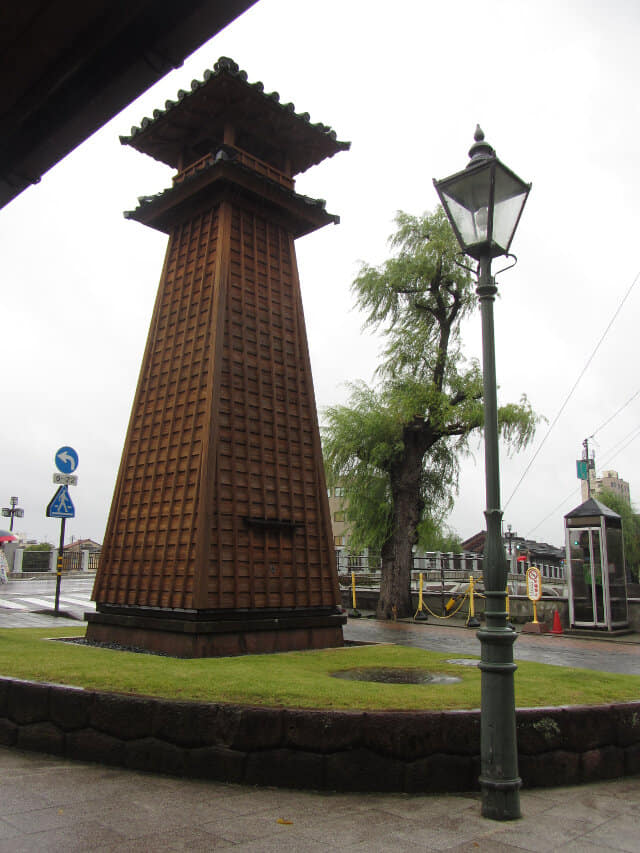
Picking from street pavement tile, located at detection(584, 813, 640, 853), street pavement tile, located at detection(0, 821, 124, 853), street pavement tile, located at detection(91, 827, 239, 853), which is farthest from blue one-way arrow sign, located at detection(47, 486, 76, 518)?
street pavement tile, located at detection(584, 813, 640, 853)

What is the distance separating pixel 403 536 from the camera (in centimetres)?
Result: 1952

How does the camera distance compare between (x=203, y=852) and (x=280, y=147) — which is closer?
(x=203, y=852)

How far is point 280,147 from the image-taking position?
1249 centimetres

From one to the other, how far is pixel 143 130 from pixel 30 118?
977cm

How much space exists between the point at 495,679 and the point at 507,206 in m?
3.34

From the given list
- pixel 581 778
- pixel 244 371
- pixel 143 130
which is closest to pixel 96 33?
pixel 581 778

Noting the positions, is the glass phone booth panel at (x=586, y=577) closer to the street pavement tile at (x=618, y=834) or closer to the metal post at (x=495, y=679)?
the street pavement tile at (x=618, y=834)

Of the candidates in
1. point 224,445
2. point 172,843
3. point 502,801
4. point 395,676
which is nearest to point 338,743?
point 502,801

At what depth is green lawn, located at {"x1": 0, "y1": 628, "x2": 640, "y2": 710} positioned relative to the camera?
5684mm

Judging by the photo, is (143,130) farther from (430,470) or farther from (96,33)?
(430,470)

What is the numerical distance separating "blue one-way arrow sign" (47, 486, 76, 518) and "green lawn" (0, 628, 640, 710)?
4.93m

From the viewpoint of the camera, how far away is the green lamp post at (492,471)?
425 cm

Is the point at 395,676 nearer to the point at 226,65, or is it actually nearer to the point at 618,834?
the point at 618,834

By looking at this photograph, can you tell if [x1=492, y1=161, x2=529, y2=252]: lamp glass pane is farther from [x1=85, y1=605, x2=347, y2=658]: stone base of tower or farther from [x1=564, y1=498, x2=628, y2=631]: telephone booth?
[x1=564, y1=498, x2=628, y2=631]: telephone booth
